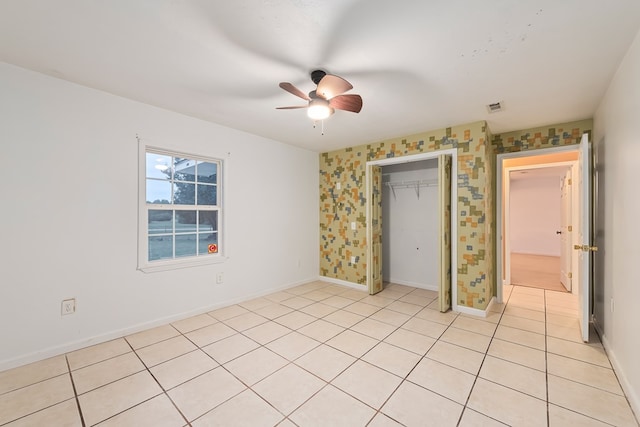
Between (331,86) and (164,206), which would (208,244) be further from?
(331,86)

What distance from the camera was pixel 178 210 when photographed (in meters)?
3.18

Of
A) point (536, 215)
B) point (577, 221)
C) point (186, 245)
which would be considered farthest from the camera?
point (536, 215)

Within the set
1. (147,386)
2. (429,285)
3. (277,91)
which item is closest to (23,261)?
(147,386)

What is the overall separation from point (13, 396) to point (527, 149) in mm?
5575

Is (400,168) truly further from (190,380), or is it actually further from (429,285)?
(190,380)

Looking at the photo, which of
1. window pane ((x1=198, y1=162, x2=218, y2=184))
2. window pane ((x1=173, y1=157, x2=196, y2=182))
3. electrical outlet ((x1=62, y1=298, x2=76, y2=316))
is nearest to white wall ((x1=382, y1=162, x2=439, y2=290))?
window pane ((x1=198, y1=162, x2=218, y2=184))

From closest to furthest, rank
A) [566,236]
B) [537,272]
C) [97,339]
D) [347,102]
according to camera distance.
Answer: [347,102] → [97,339] → [566,236] → [537,272]

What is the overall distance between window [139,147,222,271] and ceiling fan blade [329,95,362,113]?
1.98 metres

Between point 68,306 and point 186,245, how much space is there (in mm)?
1170

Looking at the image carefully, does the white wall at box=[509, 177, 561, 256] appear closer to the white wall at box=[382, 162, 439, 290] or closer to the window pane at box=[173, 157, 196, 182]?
the white wall at box=[382, 162, 439, 290]

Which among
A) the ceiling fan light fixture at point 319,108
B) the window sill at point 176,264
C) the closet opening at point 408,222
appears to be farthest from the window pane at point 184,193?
the closet opening at point 408,222

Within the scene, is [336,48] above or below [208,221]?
above

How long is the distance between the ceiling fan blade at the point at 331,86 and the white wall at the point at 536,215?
8060mm

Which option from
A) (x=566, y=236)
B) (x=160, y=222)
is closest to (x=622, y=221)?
(x=566, y=236)
